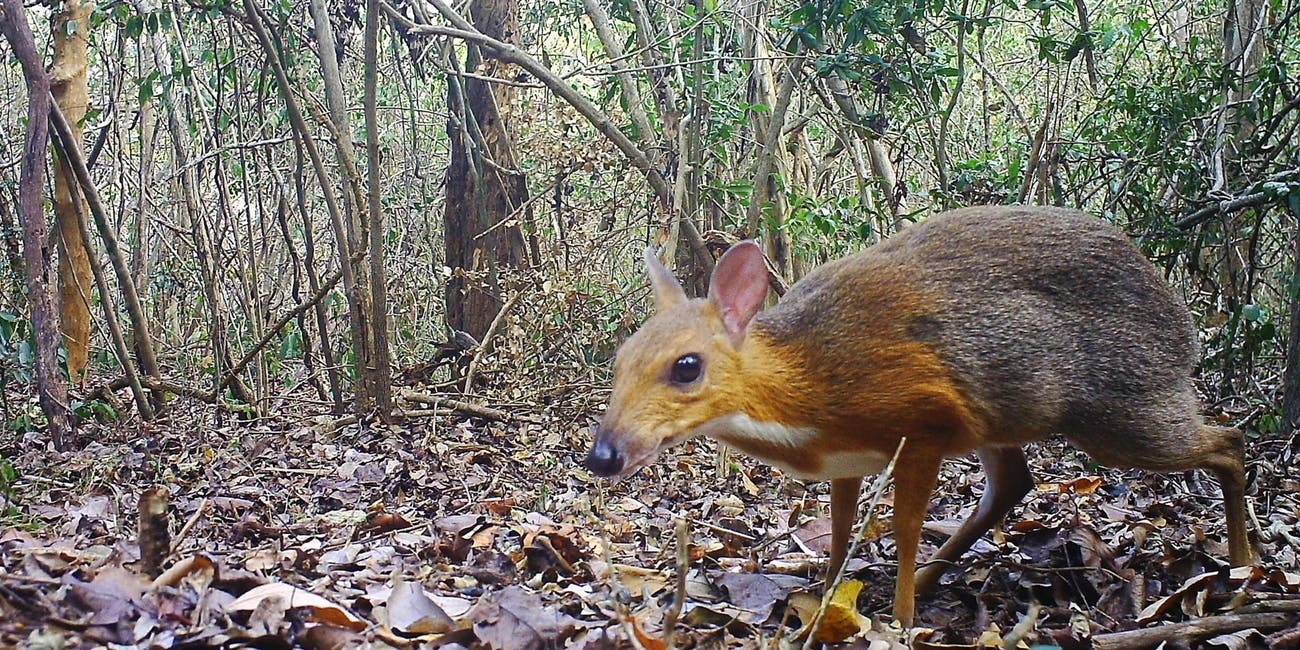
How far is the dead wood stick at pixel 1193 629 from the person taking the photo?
2.85 meters

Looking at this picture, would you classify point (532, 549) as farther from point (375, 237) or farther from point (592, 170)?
point (592, 170)

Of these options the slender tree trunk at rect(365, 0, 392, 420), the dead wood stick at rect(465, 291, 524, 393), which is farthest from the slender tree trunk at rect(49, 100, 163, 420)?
the dead wood stick at rect(465, 291, 524, 393)

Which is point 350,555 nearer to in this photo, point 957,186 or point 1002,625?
point 1002,625

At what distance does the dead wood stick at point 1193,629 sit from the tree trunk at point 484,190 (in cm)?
601

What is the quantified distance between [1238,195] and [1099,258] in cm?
220

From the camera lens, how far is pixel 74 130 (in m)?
6.87

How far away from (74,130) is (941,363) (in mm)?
5500

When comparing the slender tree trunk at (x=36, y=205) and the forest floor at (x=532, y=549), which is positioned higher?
the slender tree trunk at (x=36, y=205)

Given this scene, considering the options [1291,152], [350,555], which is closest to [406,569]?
[350,555]

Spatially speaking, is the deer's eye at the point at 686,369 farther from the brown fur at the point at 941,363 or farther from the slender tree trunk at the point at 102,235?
the slender tree trunk at the point at 102,235

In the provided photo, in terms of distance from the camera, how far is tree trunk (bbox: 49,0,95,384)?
6871mm

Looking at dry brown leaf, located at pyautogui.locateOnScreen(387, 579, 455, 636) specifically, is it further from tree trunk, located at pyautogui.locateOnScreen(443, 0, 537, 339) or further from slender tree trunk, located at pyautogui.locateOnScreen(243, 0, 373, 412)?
tree trunk, located at pyautogui.locateOnScreen(443, 0, 537, 339)

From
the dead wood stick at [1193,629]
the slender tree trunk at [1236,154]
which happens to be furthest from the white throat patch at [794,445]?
the slender tree trunk at [1236,154]

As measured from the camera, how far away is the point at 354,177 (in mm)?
6398
